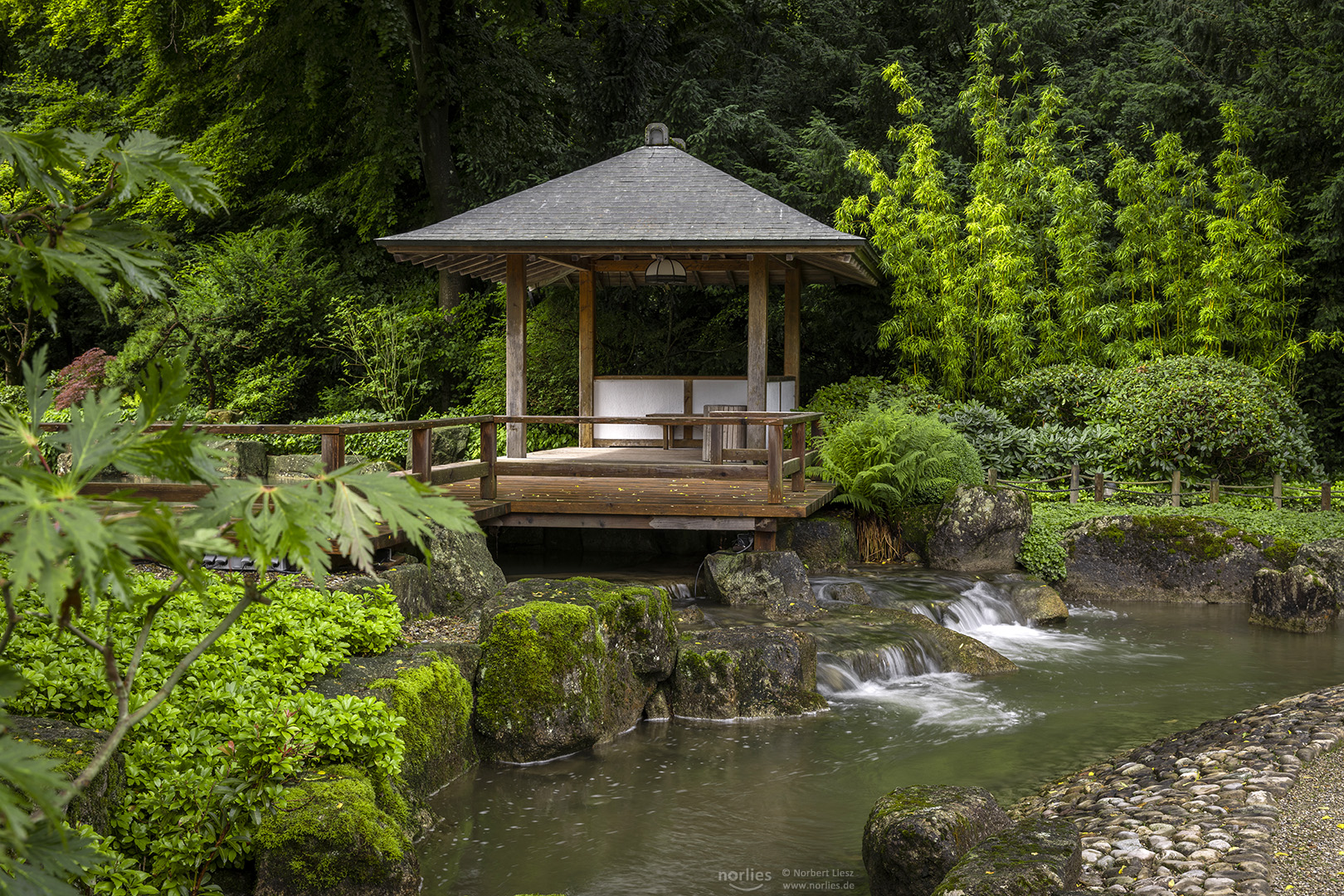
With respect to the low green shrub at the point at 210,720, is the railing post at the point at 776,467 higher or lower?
higher

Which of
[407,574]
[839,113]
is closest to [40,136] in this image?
[407,574]

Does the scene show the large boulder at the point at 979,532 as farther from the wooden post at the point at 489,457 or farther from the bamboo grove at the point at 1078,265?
the wooden post at the point at 489,457

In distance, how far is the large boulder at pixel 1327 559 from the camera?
10.1 meters

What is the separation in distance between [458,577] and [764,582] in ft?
9.22

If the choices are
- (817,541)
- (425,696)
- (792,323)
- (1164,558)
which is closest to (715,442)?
(817,541)

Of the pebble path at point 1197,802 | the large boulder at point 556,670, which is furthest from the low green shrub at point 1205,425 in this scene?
the large boulder at point 556,670

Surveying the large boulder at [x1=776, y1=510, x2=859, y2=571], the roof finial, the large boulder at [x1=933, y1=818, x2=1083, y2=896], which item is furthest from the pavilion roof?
the large boulder at [x1=933, y1=818, x2=1083, y2=896]

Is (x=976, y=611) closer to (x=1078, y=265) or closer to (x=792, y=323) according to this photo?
(x=792, y=323)

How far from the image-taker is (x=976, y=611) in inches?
388

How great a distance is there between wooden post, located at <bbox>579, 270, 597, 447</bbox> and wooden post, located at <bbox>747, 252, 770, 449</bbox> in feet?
9.86

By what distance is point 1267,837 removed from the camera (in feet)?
14.2

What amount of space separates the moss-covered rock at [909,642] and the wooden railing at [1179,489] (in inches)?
144

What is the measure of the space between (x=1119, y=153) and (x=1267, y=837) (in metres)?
14.5

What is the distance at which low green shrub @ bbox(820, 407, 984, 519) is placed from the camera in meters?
11.2
